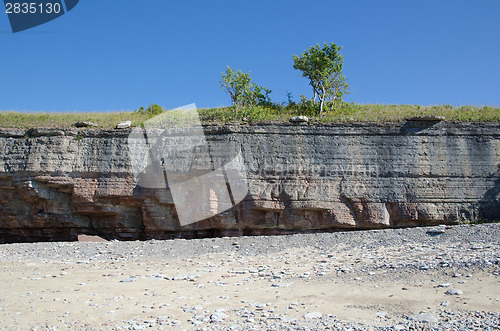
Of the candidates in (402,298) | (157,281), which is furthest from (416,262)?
(157,281)

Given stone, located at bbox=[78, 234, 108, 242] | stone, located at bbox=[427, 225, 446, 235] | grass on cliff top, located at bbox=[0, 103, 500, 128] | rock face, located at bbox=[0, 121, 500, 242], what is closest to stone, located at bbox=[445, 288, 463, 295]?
stone, located at bbox=[427, 225, 446, 235]

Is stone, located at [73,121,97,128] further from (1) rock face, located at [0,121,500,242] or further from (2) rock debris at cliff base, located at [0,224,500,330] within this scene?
(2) rock debris at cliff base, located at [0,224,500,330]

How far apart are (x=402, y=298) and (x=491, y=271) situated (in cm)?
272

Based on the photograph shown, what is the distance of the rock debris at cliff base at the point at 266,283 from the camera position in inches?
273

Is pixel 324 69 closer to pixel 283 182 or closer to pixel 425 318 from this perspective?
pixel 283 182

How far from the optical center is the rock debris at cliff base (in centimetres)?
694

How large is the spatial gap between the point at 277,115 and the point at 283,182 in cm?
396

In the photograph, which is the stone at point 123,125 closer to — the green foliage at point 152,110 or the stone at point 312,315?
the green foliage at point 152,110

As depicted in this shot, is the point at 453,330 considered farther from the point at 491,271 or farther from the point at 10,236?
the point at 10,236

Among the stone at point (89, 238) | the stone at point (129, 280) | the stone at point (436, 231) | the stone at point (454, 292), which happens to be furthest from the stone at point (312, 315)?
the stone at point (89, 238)

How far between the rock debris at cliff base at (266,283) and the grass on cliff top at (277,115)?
20.3 feet

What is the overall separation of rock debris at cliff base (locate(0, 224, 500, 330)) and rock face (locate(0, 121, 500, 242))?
8.19 ft

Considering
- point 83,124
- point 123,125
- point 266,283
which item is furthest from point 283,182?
point 83,124

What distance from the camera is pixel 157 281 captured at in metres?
10.2
